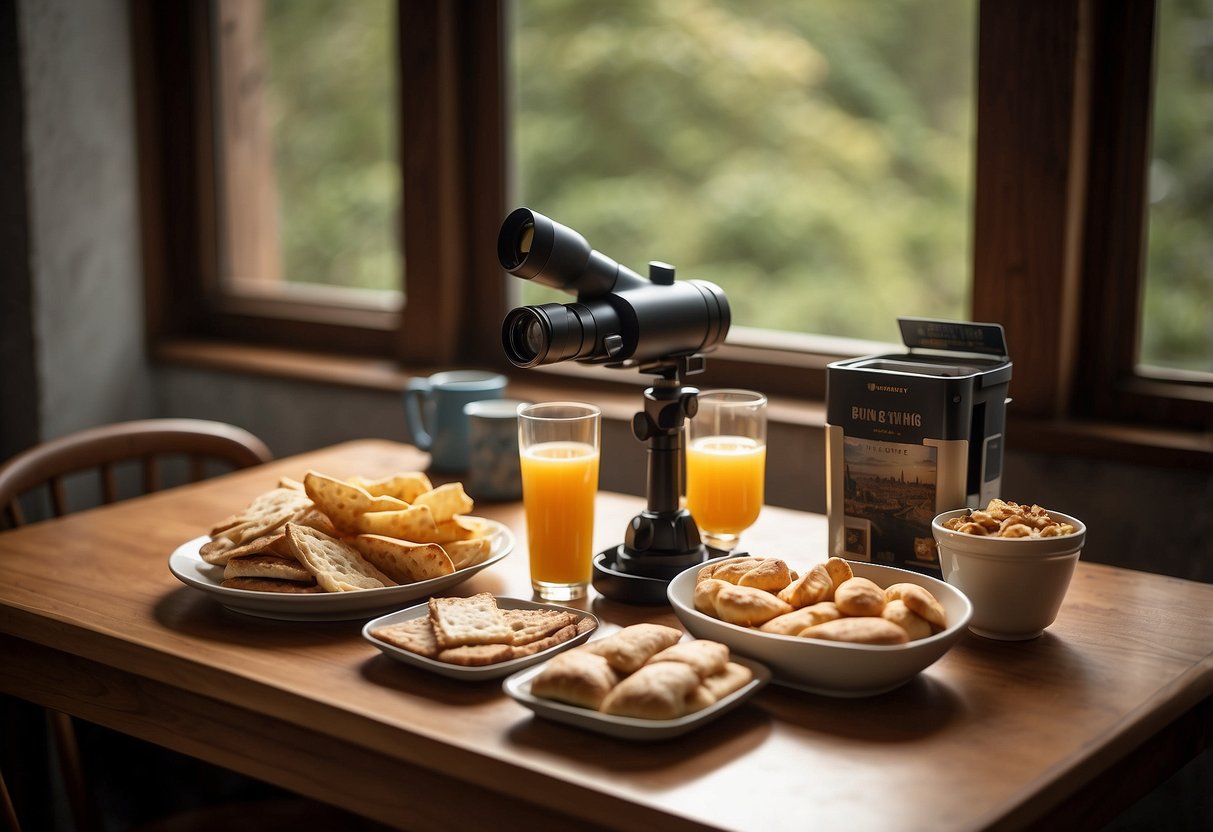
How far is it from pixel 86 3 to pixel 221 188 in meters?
0.49

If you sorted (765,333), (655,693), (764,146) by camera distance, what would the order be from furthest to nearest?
1. (764,146)
2. (765,333)
3. (655,693)

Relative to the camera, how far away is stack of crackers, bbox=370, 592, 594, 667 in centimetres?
104

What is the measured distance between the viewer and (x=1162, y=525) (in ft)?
5.38

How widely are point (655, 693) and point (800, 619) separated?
175 mm

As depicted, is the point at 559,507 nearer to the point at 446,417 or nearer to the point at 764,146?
the point at 446,417

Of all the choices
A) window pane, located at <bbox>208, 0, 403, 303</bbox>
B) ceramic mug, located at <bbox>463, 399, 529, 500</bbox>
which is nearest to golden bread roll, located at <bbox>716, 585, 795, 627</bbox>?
ceramic mug, located at <bbox>463, 399, 529, 500</bbox>

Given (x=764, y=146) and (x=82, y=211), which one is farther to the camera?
(x=764, y=146)

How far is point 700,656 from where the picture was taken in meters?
0.98

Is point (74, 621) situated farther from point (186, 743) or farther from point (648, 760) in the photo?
point (648, 760)

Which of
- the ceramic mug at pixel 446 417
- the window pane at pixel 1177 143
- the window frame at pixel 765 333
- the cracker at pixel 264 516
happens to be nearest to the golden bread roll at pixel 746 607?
the cracker at pixel 264 516

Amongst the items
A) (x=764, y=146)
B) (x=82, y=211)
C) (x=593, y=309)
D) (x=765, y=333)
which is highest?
(x=764, y=146)

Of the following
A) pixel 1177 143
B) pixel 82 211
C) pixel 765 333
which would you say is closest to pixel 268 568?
pixel 765 333

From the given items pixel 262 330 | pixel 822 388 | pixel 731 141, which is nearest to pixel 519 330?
pixel 822 388

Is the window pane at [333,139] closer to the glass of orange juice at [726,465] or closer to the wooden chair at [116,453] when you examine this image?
the wooden chair at [116,453]
